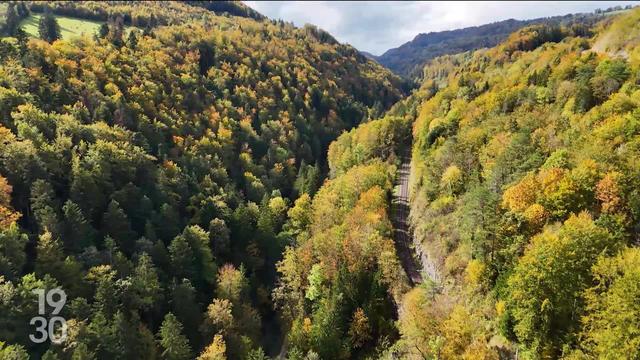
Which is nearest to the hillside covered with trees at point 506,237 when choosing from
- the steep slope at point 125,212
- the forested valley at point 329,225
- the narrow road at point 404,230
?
the forested valley at point 329,225

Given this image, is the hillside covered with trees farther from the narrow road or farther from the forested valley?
the narrow road

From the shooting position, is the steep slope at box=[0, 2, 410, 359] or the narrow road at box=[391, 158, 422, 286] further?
the narrow road at box=[391, 158, 422, 286]

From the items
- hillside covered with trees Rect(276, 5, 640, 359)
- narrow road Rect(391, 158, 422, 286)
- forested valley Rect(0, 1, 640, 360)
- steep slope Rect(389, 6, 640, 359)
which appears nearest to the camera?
steep slope Rect(389, 6, 640, 359)

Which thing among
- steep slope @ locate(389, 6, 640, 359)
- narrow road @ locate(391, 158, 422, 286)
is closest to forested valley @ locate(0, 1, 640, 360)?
steep slope @ locate(389, 6, 640, 359)

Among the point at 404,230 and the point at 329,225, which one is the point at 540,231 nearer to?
the point at 404,230

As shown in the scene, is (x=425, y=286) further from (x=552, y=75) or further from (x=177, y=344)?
(x=552, y=75)

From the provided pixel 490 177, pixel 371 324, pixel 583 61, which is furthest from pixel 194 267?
pixel 583 61

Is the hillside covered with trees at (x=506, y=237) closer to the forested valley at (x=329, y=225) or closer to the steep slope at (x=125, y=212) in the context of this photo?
the forested valley at (x=329, y=225)
